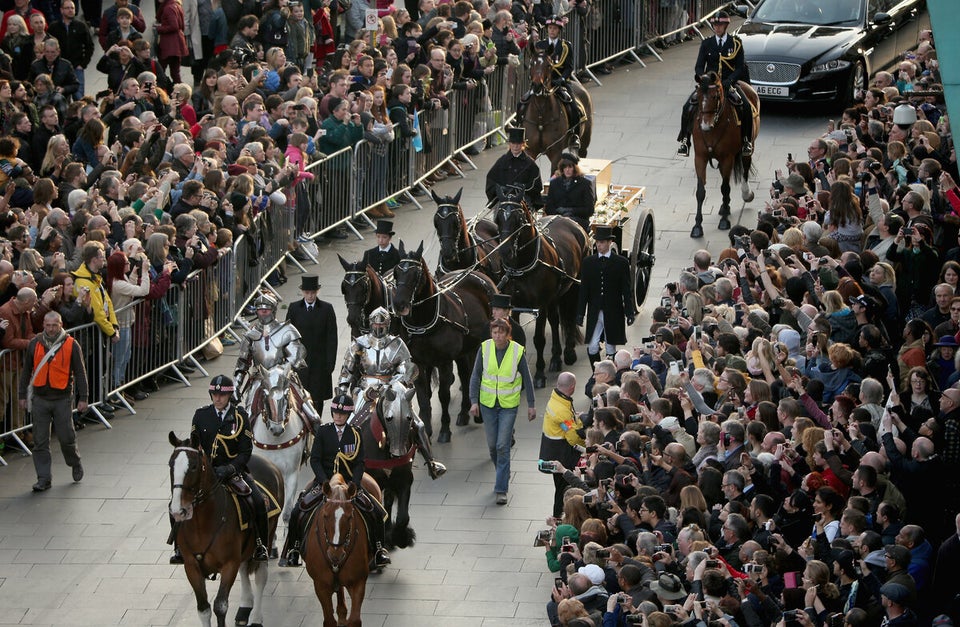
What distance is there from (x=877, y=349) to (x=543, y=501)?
4.24 meters

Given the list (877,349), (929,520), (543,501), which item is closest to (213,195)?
(543,501)

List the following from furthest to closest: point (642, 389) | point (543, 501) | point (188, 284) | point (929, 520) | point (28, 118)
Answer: point (28, 118) → point (188, 284) → point (543, 501) → point (642, 389) → point (929, 520)

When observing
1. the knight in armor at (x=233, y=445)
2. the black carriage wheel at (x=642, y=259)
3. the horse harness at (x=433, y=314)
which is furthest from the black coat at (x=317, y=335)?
the black carriage wheel at (x=642, y=259)

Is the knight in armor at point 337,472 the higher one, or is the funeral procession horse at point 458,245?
the funeral procession horse at point 458,245

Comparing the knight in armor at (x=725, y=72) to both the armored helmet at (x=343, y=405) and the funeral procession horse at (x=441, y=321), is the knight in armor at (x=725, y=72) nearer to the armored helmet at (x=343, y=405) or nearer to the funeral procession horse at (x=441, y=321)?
the funeral procession horse at (x=441, y=321)

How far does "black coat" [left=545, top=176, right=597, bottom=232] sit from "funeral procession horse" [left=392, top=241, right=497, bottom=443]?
2501 millimetres

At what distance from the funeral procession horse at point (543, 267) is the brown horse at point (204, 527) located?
6530 mm

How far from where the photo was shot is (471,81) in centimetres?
2952

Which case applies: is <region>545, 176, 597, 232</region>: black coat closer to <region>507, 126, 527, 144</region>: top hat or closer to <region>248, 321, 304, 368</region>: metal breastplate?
<region>507, 126, 527, 144</region>: top hat

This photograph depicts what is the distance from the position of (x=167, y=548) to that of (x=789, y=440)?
256 inches

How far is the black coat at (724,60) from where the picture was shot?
26672mm

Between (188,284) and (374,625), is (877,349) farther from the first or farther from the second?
(188,284)

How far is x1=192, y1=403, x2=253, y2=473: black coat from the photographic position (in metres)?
16.1

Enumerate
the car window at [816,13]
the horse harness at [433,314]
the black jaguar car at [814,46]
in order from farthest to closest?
1. the car window at [816,13]
2. the black jaguar car at [814,46]
3. the horse harness at [433,314]
